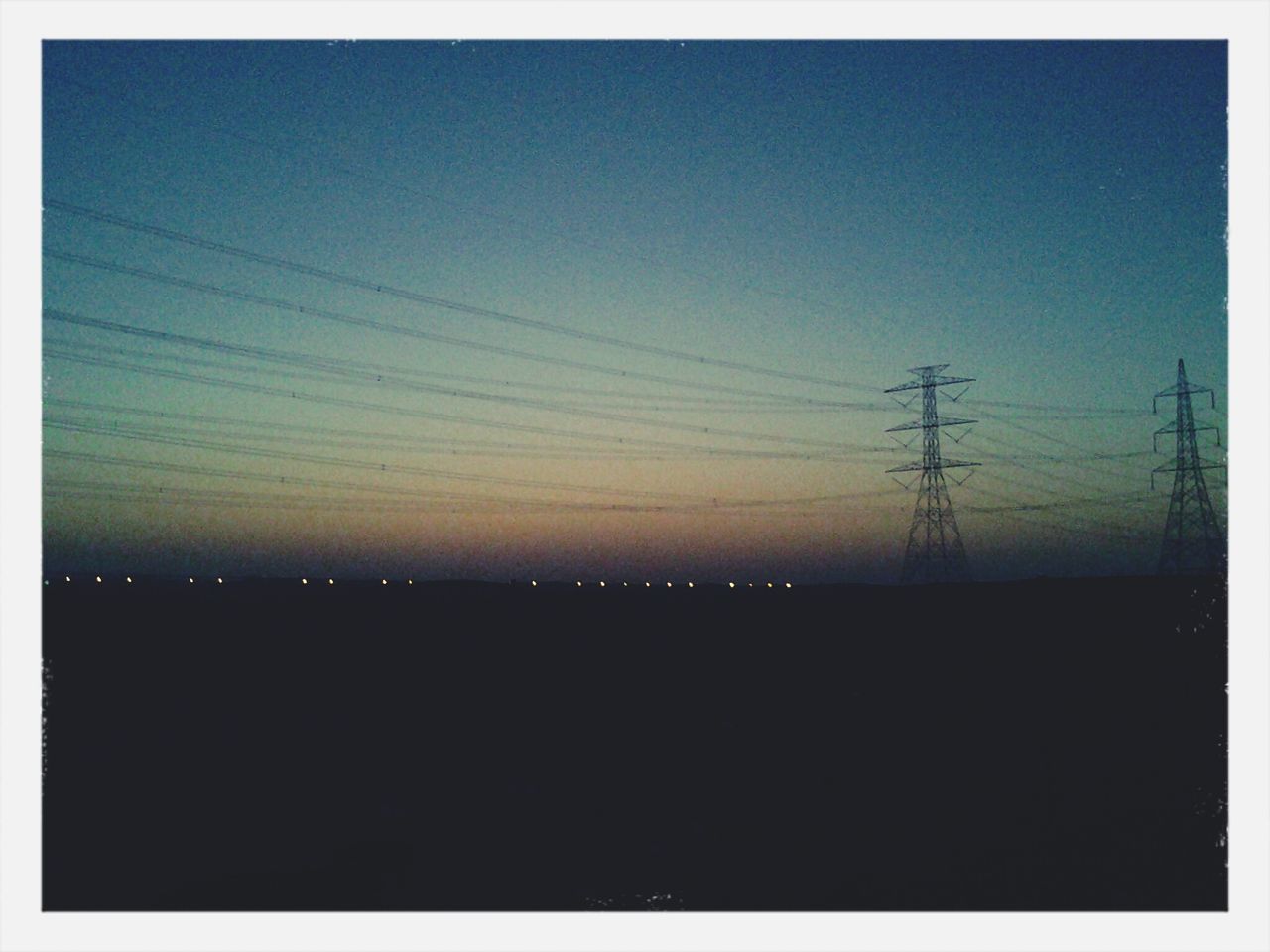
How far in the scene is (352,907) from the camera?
453 inches

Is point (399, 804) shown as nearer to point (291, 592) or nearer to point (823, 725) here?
point (823, 725)

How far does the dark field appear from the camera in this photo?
1233 centimetres

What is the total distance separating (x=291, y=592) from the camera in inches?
1351

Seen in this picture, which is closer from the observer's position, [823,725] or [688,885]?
[688,885]

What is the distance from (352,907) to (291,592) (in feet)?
79.3

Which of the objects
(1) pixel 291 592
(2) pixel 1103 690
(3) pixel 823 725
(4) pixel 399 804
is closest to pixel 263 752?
(4) pixel 399 804

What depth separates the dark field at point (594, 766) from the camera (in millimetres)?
12328

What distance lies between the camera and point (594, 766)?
17.9 m

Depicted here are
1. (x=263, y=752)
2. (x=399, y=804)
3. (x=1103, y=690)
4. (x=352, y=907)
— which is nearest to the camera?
(x=352, y=907)

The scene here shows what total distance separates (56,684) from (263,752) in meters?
4.96
